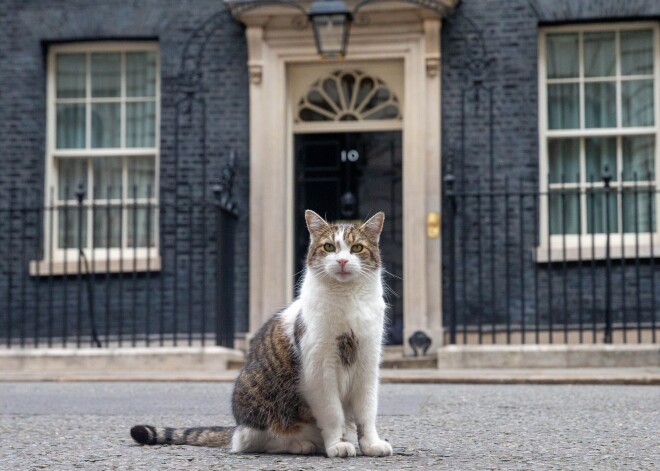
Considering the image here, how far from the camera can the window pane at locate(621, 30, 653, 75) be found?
49.1ft

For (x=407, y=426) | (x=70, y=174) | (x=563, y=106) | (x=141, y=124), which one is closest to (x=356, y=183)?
(x=563, y=106)

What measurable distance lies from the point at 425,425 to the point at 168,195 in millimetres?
8034

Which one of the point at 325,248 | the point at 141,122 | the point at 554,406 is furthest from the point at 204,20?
the point at 325,248

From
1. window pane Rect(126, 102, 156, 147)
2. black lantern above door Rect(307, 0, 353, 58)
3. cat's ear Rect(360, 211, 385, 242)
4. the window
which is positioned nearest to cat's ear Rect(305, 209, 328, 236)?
cat's ear Rect(360, 211, 385, 242)

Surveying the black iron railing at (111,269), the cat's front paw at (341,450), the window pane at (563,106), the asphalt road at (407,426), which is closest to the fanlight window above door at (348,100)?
the black iron railing at (111,269)

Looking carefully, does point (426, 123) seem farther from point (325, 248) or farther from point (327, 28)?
point (325, 248)

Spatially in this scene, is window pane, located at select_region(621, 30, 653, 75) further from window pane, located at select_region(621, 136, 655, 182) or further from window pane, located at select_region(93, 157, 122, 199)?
window pane, located at select_region(93, 157, 122, 199)

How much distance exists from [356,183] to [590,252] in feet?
9.03

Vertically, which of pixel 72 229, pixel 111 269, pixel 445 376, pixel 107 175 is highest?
pixel 107 175

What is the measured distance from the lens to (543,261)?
47.6 feet

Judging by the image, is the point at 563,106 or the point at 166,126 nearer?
the point at 563,106

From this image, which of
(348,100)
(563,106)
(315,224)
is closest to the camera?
(315,224)

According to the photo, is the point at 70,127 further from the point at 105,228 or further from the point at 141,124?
the point at 105,228

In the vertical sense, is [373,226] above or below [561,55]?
below
